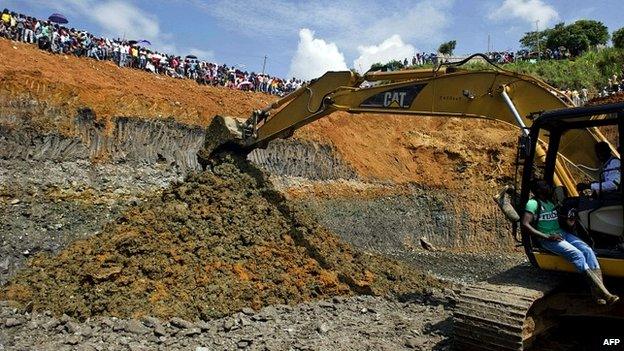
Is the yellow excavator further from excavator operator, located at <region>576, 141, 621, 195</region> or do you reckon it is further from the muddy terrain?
the muddy terrain

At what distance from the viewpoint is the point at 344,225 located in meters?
14.4

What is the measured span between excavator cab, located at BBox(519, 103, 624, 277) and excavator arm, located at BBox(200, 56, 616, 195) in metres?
0.32

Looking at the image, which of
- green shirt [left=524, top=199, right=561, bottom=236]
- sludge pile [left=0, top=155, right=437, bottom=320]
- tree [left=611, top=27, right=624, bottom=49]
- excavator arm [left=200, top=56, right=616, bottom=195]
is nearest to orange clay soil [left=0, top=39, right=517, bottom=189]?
sludge pile [left=0, top=155, right=437, bottom=320]

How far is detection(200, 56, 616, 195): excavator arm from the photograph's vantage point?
5648 mm

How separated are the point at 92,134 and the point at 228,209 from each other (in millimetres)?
6967

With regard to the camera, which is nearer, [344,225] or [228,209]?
[228,209]

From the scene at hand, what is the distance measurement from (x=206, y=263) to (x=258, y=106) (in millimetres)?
13386

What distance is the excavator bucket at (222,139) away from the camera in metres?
9.46

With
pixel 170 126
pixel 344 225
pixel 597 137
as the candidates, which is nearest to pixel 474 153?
pixel 344 225

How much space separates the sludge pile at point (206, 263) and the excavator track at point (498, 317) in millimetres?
2787

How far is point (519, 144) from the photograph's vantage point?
512 cm

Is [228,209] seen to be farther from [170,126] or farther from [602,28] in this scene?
[602,28]

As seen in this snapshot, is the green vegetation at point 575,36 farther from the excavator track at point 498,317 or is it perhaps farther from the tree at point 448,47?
the excavator track at point 498,317

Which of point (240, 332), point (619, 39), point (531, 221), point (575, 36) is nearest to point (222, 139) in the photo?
point (240, 332)
